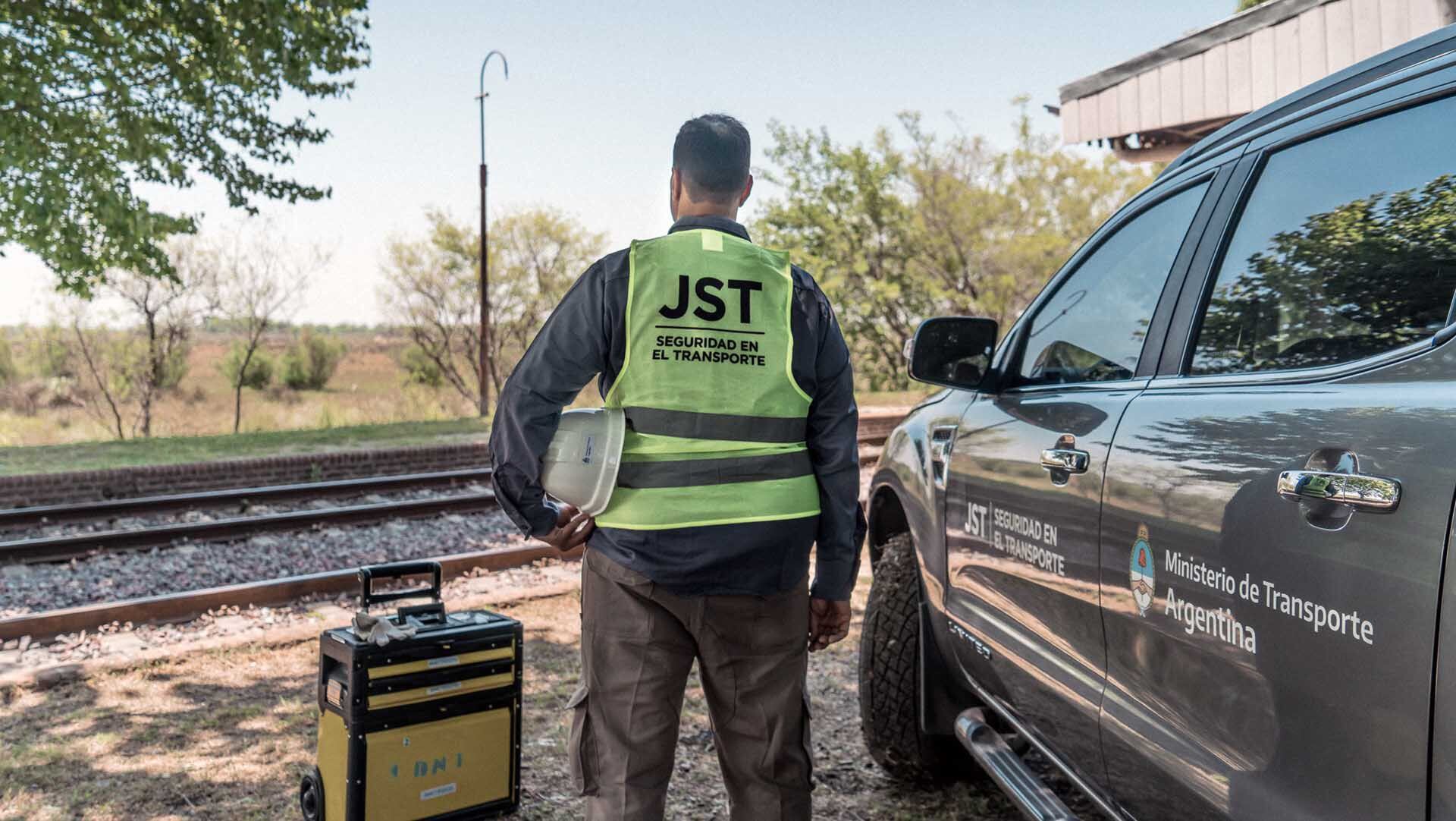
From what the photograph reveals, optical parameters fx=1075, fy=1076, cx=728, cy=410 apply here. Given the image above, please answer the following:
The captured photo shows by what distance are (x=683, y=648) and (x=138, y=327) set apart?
22.8 metres

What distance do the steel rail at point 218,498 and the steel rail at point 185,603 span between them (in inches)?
134

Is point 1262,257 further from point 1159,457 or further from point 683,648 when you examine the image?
point 683,648

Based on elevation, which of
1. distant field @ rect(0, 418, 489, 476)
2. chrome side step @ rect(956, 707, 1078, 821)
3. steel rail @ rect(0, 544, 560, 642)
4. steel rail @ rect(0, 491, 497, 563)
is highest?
distant field @ rect(0, 418, 489, 476)

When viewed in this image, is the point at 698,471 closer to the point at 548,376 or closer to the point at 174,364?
the point at 548,376

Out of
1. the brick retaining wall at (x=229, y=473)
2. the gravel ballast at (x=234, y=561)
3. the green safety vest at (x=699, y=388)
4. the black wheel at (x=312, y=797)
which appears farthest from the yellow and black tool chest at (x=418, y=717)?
the brick retaining wall at (x=229, y=473)

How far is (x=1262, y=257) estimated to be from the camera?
212 centimetres

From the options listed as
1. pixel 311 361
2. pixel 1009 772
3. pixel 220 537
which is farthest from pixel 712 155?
pixel 311 361

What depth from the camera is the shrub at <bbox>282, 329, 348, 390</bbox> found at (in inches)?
1043

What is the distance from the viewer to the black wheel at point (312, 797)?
3498 millimetres

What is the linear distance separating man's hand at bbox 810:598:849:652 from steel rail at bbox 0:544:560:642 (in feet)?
10.8

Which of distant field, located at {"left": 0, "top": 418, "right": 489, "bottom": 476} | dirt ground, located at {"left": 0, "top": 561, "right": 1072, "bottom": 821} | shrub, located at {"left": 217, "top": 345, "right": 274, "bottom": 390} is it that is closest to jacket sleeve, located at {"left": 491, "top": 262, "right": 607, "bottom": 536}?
dirt ground, located at {"left": 0, "top": 561, "right": 1072, "bottom": 821}

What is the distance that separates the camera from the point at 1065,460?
246 cm

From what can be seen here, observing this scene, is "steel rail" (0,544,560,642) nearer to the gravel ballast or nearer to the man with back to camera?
the gravel ballast

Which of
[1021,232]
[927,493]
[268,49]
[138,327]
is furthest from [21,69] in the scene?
[1021,232]
